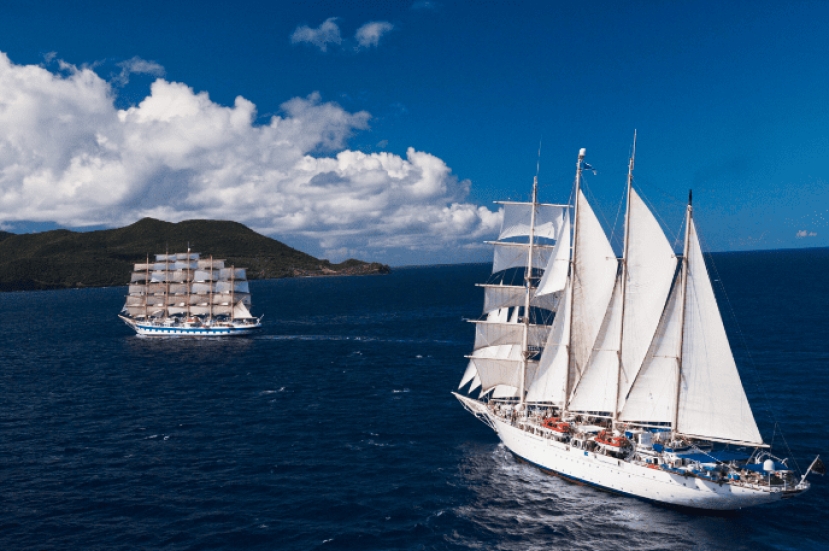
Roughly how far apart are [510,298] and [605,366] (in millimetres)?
14185

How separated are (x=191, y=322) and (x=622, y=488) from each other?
122 m

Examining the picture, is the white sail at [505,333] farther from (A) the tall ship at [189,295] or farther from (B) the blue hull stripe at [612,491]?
(A) the tall ship at [189,295]

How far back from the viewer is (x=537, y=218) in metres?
56.2

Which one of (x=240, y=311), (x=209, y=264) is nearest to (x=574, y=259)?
(x=240, y=311)

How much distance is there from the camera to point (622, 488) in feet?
132

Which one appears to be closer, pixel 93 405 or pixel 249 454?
pixel 249 454

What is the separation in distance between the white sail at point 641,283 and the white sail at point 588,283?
Answer: 2575mm

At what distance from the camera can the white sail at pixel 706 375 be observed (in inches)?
1553

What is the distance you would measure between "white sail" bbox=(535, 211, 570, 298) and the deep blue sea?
53.0 feet

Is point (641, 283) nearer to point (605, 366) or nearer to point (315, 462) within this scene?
point (605, 366)

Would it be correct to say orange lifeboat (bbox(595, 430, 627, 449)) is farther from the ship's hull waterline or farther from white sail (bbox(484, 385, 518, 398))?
white sail (bbox(484, 385, 518, 398))

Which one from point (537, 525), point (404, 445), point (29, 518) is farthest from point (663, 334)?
point (29, 518)

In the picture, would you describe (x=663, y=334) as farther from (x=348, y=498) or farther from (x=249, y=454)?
(x=249, y=454)

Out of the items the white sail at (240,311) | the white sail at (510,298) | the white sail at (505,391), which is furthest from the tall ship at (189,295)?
the white sail at (505,391)
